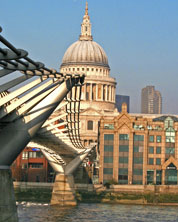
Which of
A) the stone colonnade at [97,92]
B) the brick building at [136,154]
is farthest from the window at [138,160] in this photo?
the stone colonnade at [97,92]

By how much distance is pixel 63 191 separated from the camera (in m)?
96.3

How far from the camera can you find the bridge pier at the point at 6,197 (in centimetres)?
3984

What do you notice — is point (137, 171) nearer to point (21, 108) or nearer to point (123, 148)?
point (123, 148)

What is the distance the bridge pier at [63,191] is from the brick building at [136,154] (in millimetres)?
19850

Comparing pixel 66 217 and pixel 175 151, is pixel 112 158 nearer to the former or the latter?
pixel 175 151

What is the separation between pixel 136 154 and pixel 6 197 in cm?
7744

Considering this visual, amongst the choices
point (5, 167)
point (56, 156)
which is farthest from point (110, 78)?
point (5, 167)

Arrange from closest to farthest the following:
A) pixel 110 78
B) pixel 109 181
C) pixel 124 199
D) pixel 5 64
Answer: pixel 5 64 < pixel 124 199 < pixel 109 181 < pixel 110 78

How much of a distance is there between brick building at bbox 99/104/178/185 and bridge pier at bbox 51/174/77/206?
781 inches

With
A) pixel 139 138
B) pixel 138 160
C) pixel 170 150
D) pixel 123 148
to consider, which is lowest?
pixel 138 160

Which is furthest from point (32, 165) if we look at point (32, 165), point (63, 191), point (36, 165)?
point (63, 191)

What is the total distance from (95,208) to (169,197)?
1843 centimetres

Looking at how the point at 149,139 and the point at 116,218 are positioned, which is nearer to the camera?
the point at 116,218

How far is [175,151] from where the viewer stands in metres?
119
